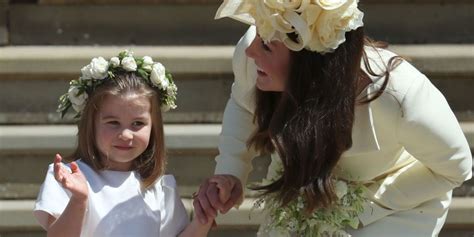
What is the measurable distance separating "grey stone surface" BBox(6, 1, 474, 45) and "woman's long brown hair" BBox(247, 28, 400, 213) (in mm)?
1733

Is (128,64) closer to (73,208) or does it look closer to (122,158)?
(122,158)

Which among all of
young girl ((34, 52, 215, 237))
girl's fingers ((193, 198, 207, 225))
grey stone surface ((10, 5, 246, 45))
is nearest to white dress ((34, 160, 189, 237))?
young girl ((34, 52, 215, 237))

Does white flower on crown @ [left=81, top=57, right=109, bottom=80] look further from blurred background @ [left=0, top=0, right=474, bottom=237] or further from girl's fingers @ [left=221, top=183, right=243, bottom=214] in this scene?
blurred background @ [left=0, top=0, right=474, bottom=237]

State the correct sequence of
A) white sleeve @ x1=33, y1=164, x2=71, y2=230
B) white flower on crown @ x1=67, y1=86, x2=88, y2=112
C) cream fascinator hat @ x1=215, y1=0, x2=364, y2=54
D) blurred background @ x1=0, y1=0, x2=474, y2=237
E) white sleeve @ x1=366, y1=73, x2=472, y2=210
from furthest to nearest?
blurred background @ x1=0, y1=0, x2=474, y2=237, white flower on crown @ x1=67, y1=86, x2=88, y2=112, white sleeve @ x1=33, y1=164, x2=71, y2=230, white sleeve @ x1=366, y1=73, x2=472, y2=210, cream fascinator hat @ x1=215, y1=0, x2=364, y2=54

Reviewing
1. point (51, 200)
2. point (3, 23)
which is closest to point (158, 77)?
point (51, 200)

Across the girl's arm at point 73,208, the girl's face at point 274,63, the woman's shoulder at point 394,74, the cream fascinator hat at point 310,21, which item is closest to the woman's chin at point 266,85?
the girl's face at point 274,63

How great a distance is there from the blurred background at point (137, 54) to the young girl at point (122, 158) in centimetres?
117

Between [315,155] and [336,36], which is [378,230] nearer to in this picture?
[315,155]

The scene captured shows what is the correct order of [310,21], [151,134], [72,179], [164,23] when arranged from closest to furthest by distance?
[310,21] → [72,179] → [151,134] → [164,23]

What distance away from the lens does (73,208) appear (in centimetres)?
346

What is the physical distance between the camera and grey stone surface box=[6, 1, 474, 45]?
5062mm

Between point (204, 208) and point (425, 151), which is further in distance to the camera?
point (204, 208)

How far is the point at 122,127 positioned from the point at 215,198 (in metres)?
0.39

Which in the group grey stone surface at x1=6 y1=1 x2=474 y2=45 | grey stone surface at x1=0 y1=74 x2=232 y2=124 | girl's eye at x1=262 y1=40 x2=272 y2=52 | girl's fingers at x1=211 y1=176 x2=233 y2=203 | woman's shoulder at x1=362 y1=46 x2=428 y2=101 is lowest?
grey stone surface at x1=0 y1=74 x2=232 y2=124
